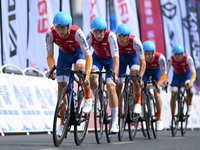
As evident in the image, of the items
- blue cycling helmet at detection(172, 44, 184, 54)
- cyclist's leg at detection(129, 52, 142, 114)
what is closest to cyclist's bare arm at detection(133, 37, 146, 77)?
cyclist's leg at detection(129, 52, 142, 114)

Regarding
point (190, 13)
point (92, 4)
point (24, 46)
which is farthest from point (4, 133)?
point (190, 13)

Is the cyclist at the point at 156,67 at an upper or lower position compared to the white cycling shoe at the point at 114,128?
upper

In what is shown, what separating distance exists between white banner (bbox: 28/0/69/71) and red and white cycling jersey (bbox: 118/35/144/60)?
20.6 feet

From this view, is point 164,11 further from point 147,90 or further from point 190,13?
point 147,90

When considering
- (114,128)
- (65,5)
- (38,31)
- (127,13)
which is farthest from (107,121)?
(127,13)

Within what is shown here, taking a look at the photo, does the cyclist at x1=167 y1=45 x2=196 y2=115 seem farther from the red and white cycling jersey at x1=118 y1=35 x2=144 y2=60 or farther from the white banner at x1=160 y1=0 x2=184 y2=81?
the white banner at x1=160 y1=0 x2=184 y2=81

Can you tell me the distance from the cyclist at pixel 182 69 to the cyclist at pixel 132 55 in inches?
92.0

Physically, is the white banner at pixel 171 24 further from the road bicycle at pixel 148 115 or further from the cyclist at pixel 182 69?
the road bicycle at pixel 148 115

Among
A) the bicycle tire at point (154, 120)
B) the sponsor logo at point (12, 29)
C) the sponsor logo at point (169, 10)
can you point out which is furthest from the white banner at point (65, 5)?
the bicycle tire at point (154, 120)

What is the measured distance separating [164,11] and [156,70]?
40.9 feet

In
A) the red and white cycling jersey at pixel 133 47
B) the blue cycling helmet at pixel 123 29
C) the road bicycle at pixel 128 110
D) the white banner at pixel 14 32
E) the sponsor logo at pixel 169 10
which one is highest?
the sponsor logo at pixel 169 10

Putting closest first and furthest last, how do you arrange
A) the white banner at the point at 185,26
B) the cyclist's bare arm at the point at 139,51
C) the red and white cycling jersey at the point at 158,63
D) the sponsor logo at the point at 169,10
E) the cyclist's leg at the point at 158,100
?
the cyclist's bare arm at the point at 139,51, the cyclist's leg at the point at 158,100, the red and white cycling jersey at the point at 158,63, the sponsor logo at the point at 169,10, the white banner at the point at 185,26

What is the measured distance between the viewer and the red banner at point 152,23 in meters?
22.3

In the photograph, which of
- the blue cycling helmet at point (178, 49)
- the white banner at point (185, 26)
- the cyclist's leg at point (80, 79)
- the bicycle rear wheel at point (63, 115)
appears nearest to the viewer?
the bicycle rear wheel at point (63, 115)
